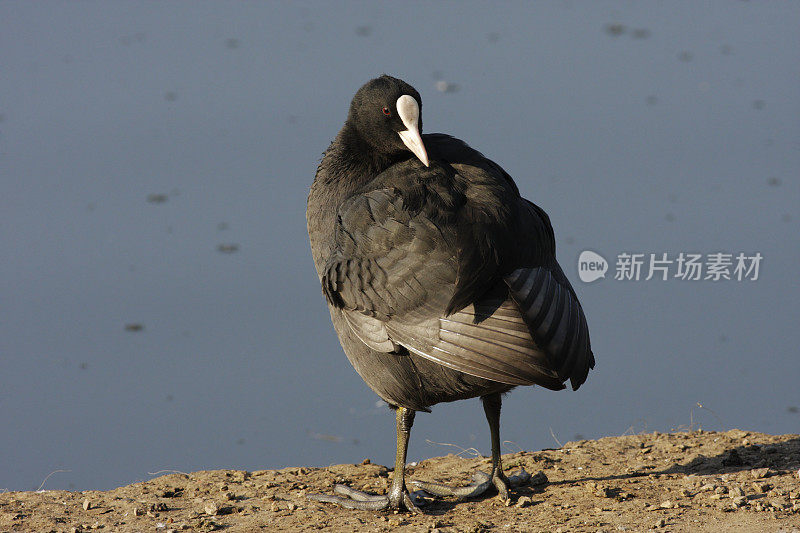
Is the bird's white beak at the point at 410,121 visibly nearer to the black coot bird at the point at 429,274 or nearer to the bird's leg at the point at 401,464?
the black coot bird at the point at 429,274

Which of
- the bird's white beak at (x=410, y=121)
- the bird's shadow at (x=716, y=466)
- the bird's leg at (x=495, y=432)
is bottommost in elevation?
the bird's shadow at (x=716, y=466)

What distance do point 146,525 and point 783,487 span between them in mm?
3098

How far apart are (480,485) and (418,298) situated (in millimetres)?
1250

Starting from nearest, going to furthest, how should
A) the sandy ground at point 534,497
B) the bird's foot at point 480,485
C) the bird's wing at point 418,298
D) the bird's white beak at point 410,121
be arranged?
the bird's wing at point 418,298
the sandy ground at point 534,497
the bird's white beak at point 410,121
the bird's foot at point 480,485

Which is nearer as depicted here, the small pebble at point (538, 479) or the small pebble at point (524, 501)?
the small pebble at point (524, 501)

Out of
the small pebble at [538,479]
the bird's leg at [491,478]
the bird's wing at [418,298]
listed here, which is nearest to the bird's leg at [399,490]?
the bird's leg at [491,478]

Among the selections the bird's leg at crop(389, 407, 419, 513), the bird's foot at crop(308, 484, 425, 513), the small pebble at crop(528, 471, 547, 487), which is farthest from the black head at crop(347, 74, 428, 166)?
the small pebble at crop(528, 471, 547, 487)

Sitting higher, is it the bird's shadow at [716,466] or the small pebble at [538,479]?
the small pebble at [538,479]

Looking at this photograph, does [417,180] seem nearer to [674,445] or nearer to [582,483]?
[582,483]

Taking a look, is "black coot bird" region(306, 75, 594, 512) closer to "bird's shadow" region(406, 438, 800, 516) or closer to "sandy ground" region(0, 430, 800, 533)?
"bird's shadow" region(406, 438, 800, 516)

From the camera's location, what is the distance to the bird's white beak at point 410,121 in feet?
14.7

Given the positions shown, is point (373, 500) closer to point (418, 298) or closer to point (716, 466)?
point (418, 298)

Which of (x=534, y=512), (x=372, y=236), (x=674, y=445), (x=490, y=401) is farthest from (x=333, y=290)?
(x=674, y=445)

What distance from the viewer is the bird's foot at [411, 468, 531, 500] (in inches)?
189
